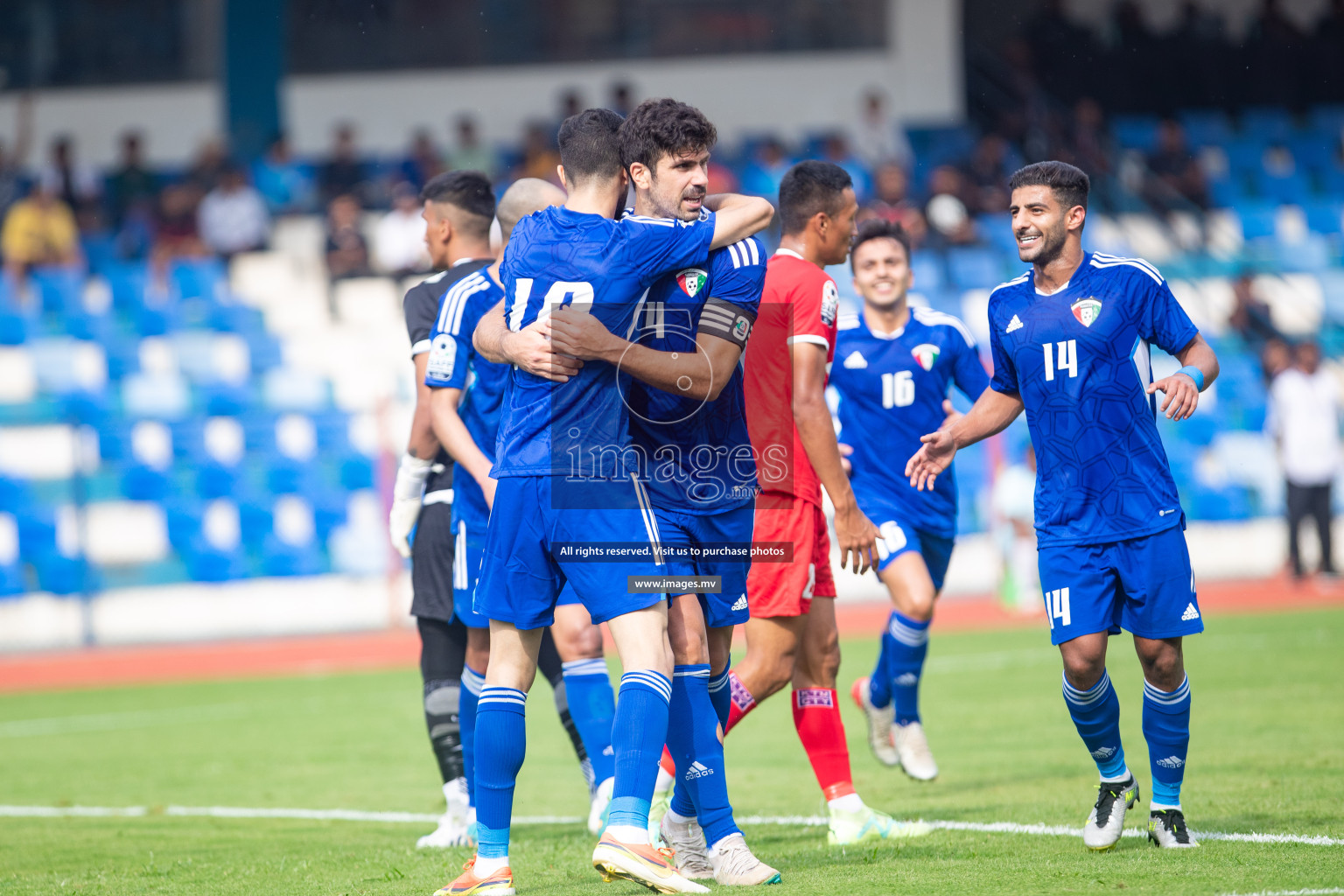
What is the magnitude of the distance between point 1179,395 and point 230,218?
17.4 metres

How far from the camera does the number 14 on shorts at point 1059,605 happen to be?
5258 millimetres

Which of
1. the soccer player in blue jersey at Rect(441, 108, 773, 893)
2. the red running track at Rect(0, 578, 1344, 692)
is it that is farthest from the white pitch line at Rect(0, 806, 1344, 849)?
the red running track at Rect(0, 578, 1344, 692)

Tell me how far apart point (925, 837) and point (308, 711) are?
653cm

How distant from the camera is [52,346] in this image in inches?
719

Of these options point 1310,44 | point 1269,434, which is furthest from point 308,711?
point 1310,44

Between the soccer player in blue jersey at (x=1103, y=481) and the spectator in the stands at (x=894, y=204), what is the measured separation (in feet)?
42.1

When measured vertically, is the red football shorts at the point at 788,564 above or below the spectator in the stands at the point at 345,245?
below

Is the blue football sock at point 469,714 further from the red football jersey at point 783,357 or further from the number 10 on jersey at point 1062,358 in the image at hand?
the number 10 on jersey at point 1062,358

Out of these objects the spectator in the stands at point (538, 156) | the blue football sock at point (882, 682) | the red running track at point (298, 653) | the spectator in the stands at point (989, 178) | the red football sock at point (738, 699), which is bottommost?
the red running track at point (298, 653)

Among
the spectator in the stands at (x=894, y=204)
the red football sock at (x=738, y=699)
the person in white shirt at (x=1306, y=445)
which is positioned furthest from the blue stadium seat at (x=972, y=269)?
the red football sock at (x=738, y=699)

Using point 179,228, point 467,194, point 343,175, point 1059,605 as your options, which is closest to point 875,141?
point 343,175

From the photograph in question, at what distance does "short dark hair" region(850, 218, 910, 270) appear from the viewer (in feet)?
24.1

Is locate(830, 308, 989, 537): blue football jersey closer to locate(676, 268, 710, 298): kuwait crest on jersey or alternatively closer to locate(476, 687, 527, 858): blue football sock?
locate(676, 268, 710, 298): kuwait crest on jersey

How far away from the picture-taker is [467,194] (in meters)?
6.42
